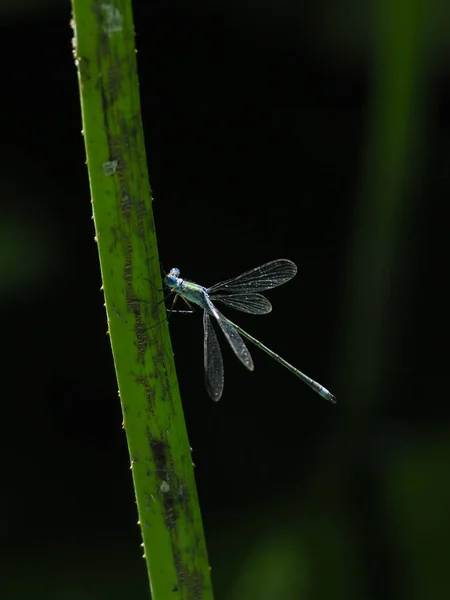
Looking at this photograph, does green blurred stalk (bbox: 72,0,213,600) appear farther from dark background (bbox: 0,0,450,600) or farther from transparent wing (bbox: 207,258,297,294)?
dark background (bbox: 0,0,450,600)

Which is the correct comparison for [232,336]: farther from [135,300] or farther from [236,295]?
[135,300]

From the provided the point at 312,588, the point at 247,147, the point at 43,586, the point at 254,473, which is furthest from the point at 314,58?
the point at 43,586

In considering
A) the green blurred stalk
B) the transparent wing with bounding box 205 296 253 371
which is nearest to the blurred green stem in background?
the transparent wing with bounding box 205 296 253 371

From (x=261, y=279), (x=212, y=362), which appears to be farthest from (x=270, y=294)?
(x=212, y=362)

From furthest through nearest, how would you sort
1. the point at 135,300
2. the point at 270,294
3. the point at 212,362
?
Result: the point at 270,294 < the point at 212,362 < the point at 135,300

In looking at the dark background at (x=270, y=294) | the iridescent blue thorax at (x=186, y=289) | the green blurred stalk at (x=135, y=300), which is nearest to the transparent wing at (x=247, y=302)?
the iridescent blue thorax at (x=186, y=289)

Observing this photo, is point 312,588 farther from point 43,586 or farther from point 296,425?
point 43,586

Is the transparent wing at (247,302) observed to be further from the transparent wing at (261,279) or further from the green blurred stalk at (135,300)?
the green blurred stalk at (135,300)
